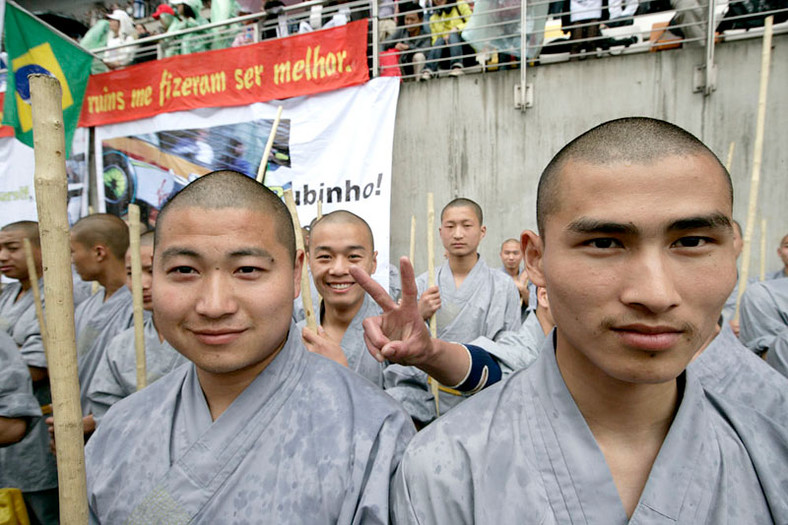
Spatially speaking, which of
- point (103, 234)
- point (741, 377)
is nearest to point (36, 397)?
point (103, 234)

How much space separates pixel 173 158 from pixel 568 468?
8780 millimetres

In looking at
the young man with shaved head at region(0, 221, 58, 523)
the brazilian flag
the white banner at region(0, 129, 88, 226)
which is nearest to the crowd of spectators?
the white banner at region(0, 129, 88, 226)

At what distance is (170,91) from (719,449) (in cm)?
918

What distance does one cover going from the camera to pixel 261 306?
1491 millimetres

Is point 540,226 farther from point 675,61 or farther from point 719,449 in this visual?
point 675,61

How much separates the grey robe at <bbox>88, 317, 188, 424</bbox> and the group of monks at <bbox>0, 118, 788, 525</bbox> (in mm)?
476

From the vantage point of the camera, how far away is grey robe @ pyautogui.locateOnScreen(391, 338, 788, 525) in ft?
3.51

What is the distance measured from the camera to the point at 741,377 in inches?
71.5

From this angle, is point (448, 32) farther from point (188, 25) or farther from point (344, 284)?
point (344, 284)

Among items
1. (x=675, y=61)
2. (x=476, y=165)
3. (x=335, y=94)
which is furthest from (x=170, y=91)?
(x=675, y=61)

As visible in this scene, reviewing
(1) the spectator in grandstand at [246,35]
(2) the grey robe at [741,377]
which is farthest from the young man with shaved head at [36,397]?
(1) the spectator in grandstand at [246,35]

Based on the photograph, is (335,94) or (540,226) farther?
(335,94)

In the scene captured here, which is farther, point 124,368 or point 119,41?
point 119,41

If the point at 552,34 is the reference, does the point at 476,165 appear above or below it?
below
